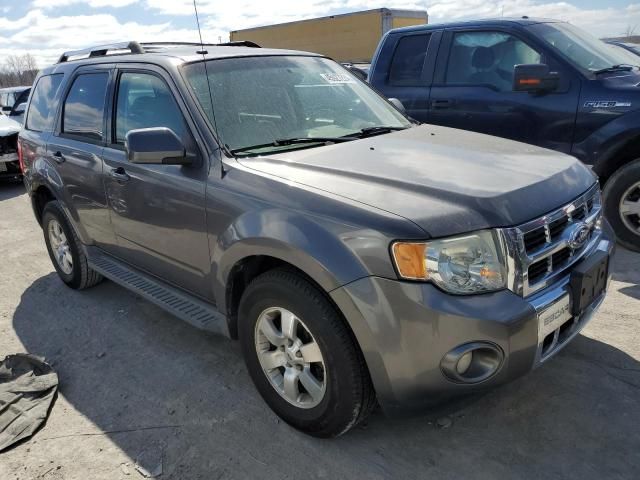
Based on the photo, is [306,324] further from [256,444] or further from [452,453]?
[452,453]

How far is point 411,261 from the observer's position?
6.79ft

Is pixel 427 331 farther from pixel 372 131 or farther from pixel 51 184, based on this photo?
pixel 51 184

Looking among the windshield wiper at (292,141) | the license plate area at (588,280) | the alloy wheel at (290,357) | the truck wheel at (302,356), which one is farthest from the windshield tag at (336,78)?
the license plate area at (588,280)

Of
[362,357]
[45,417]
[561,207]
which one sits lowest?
[45,417]

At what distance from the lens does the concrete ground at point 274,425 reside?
7.97 feet

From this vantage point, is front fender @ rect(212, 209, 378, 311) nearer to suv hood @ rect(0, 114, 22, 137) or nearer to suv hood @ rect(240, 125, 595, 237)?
suv hood @ rect(240, 125, 595, 237)

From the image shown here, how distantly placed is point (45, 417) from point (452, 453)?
209 cm

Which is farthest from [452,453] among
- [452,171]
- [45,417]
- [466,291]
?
[45,417]

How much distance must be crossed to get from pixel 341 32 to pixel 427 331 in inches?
725

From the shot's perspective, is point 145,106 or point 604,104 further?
point 604,104

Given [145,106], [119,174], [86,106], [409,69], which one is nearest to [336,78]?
[145,106]

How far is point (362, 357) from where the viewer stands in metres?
2.28

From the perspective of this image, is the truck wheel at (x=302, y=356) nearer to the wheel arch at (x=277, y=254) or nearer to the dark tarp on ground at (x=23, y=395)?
the wheel arch at (x=277, y=254)

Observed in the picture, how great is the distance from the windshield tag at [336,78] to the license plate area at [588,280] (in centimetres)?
192
